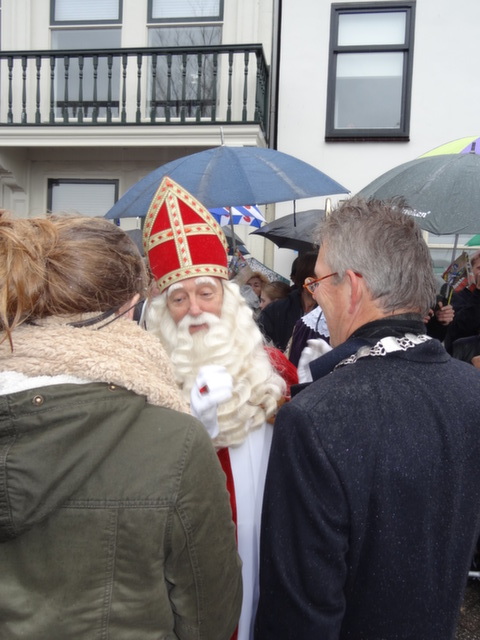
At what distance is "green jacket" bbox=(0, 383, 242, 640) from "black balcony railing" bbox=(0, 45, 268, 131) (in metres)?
7.01

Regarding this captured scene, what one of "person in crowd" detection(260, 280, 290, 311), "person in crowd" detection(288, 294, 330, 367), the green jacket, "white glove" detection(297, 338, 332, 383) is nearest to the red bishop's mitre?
"white glove" detection(297, 338, 332, 383)

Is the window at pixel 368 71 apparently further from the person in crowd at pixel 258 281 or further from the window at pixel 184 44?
the person in crowd at pixel 258 281

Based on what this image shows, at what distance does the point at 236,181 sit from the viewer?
3.08m

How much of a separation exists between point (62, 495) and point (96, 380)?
0.66 ft

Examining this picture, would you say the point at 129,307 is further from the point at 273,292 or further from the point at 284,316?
the point at 273,292

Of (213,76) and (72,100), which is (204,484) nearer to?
(213,76)

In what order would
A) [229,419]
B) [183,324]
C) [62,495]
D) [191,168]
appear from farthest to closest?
[191,168], [183,324], [229,419], [62,495]

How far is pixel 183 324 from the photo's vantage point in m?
2.05

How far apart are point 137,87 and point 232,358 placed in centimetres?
717

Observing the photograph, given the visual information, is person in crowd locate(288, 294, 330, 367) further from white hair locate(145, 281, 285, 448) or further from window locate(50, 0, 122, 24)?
window locate(50, 0, 122, 24)

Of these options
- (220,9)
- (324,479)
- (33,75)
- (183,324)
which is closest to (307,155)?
(220,9)

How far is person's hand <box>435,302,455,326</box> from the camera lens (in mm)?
3914

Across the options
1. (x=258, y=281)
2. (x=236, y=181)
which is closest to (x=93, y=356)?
(x=236, y=181)

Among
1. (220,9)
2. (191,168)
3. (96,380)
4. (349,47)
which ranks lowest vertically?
(96,380)
